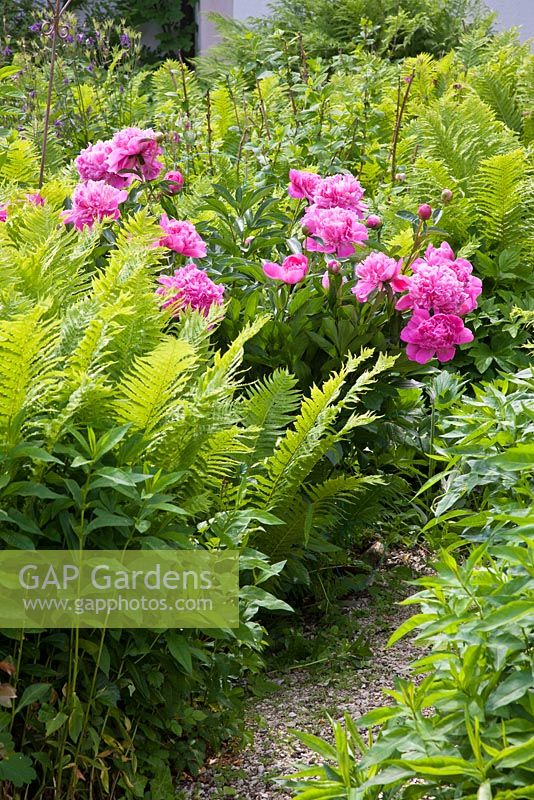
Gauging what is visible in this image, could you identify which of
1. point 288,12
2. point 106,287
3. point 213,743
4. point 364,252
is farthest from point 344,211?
point 288,12

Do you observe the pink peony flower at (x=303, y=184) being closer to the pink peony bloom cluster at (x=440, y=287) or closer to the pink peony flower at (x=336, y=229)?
the pink peony flower at (x=336, y=229)

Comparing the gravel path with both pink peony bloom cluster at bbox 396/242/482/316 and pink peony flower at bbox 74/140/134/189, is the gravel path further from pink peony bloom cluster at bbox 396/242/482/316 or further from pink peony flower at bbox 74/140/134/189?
pink peony flower at bbox 74/140/134/189

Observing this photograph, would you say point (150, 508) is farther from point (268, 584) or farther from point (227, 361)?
point (268, 584)

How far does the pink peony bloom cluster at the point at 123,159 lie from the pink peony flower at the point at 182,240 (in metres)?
0.27

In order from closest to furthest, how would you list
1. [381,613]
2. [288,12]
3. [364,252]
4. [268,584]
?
[268,584] < [381,613] < [364,252] < [288,12]

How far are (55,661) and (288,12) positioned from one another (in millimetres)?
8356

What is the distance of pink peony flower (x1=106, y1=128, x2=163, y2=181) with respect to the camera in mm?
2822

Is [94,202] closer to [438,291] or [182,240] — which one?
[182,240]

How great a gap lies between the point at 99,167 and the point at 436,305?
1.11 m

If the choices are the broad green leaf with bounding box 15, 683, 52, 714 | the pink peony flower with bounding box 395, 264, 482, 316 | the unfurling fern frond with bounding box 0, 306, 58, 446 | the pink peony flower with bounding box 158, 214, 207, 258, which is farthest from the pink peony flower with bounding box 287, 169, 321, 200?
the broad green leaf with bounding box 15, 683, 52, 714

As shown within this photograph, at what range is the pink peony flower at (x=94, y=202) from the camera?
272 cm

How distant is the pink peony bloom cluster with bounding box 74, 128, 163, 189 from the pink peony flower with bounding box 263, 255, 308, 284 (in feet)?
1.69

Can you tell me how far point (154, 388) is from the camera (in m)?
1.79

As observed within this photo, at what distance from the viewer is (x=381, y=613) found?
2678 millimetres
